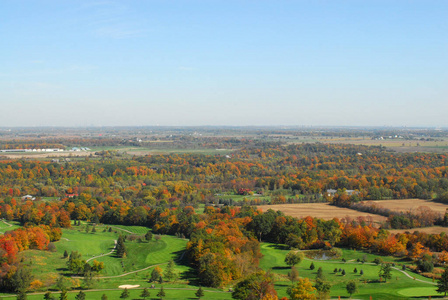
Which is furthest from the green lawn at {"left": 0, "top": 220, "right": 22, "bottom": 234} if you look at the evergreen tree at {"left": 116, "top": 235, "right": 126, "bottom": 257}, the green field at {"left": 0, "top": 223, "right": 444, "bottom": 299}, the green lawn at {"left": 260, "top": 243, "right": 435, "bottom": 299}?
the green lawn at {"left": 260, "top": 243, "right": 435, "bottom": 299}

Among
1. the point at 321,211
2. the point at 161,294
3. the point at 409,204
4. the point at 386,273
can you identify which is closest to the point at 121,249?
the point at 161,294

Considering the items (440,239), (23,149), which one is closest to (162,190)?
(440,239)

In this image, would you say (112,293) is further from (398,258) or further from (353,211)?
(353,211)

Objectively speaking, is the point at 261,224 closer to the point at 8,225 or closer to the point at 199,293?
the point at 199,293

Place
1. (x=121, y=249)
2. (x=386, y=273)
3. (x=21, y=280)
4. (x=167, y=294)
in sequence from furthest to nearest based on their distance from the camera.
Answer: (x=121, y=249) < (x=386, y=273) < (x=21, y=280) < (x=167, y=294)

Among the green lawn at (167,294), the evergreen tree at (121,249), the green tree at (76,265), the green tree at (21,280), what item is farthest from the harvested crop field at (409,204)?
the green tree at (21,280)

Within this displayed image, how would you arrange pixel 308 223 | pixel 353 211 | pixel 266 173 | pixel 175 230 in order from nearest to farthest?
pixel 308 223 → pixel 175 230 → pixel 353 211 → pixel 266 173

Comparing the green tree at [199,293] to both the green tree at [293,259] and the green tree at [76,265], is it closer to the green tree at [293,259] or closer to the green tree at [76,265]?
the green tree at [293,259]
